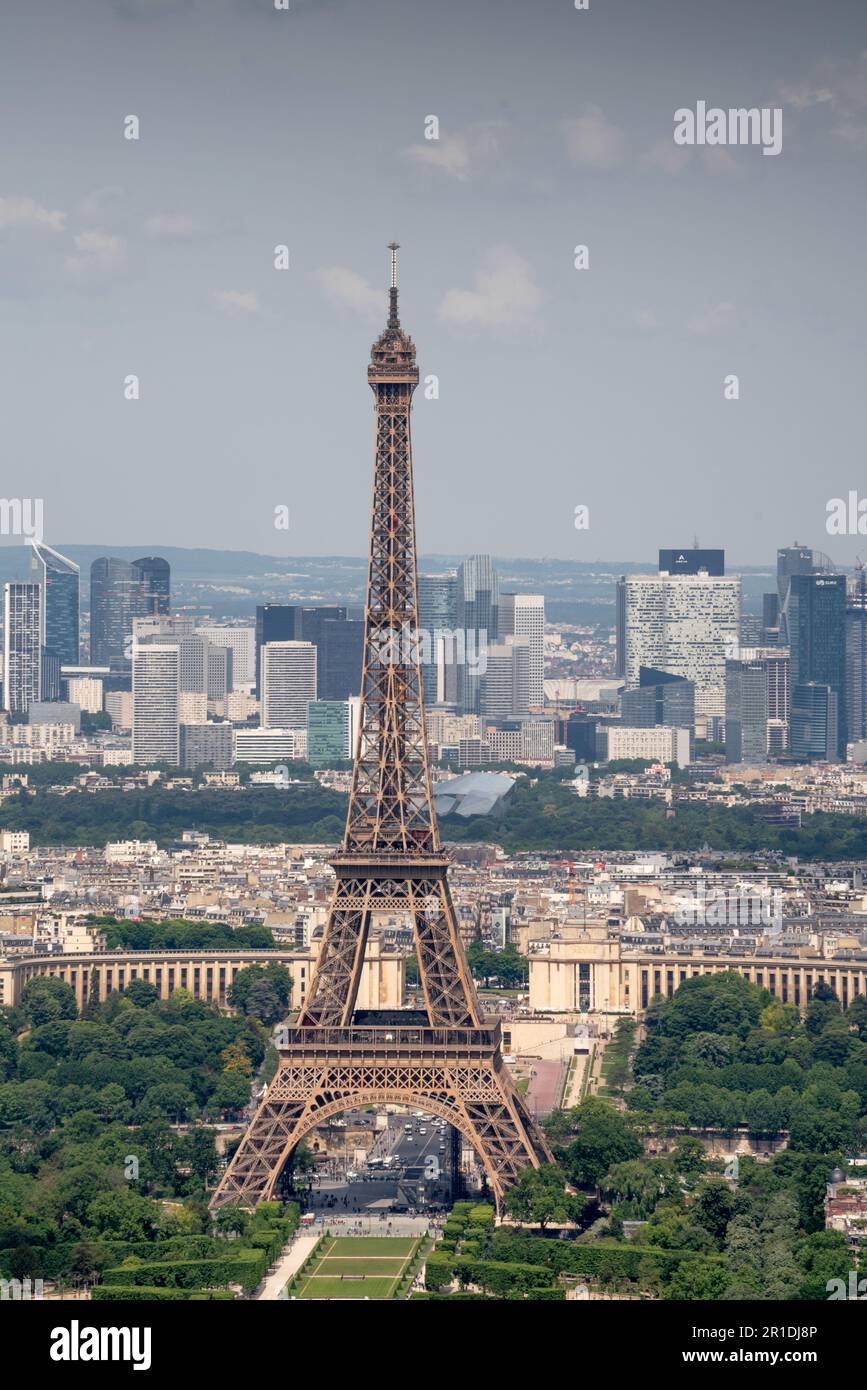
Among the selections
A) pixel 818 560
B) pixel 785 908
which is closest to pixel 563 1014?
pixel 785 908

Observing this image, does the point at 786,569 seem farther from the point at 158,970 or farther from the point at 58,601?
the point at 158,970

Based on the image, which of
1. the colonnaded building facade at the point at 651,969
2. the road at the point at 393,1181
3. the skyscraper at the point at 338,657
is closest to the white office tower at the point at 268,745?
the skyscraper at the point at 338,657

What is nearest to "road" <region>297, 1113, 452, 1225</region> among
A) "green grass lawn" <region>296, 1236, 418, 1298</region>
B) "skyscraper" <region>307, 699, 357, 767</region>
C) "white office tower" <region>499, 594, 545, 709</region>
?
"green grass lawn" <region>296, 1236, 418, 1298</region>

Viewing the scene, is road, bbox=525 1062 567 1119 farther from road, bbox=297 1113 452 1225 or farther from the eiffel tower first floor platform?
the eiffel tower first floor platform

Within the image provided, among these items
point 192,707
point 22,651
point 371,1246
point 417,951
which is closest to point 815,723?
point 192,707
